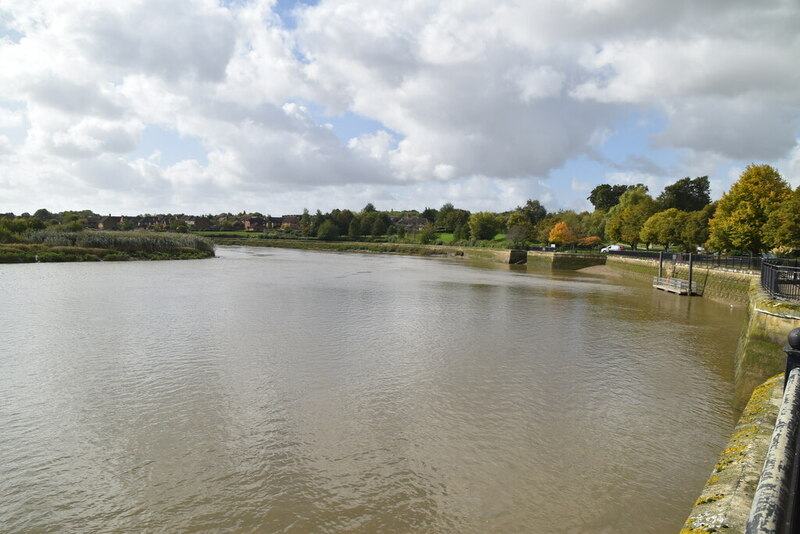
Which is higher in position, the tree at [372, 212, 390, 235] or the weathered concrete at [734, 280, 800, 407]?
the tree at [372, 212, 390, 235]

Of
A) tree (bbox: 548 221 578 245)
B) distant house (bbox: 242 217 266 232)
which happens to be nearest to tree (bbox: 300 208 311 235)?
distant house (bbox: 242 217 266 232)

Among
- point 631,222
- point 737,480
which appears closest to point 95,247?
point 737,480

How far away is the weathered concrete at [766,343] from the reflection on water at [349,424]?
0.88 metres

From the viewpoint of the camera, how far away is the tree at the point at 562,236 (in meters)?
84.4

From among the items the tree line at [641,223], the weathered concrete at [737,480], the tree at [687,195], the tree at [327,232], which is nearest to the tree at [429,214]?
the tree line at [641,223]

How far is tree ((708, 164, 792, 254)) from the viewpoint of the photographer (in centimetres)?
3269

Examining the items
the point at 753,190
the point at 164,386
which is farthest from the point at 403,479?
the point at 753,190

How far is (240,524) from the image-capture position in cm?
575

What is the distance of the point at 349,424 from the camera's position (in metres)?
8.62

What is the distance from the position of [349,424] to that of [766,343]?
8.33 meters

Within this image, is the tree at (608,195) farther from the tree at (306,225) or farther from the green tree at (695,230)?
the tree at (306,225)

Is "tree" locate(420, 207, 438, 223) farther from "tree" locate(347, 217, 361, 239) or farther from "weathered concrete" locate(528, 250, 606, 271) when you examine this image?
"weathered concrete" locate(528, 250, 606, 271)

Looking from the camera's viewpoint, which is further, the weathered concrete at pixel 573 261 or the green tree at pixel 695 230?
the weathered concrete at pixel 573 261

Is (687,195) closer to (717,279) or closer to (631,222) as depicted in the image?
(631,222)
